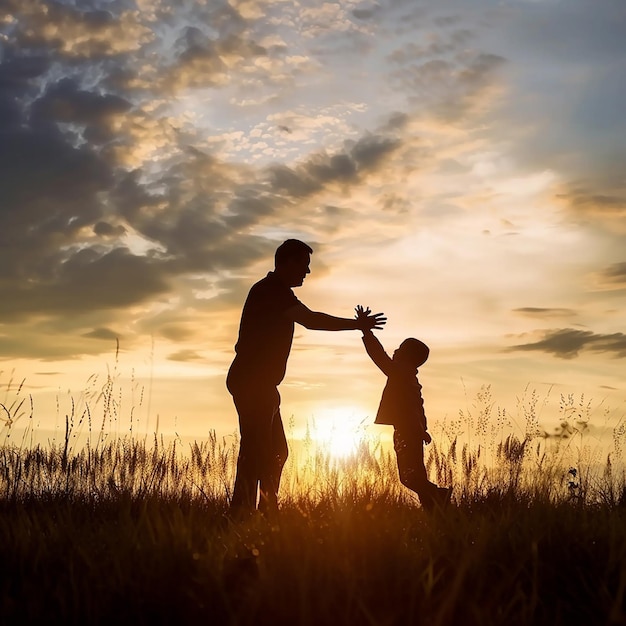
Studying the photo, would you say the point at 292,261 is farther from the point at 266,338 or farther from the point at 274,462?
the point at 274,462

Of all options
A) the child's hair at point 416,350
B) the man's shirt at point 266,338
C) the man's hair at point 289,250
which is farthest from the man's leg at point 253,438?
the child's hair at point 416,350

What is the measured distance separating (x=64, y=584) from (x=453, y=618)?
170 centimetres

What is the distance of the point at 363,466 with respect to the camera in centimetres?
834

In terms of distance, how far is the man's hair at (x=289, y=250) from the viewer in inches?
227

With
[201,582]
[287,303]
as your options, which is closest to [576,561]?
[201,582]

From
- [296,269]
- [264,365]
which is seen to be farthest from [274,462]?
[296,269]

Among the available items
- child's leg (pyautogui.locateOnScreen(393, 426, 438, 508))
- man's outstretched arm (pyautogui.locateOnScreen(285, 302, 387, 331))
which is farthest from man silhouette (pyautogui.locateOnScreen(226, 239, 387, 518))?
child's leg (pyautogui.locateOnScreen(393, 426, 438, 508))

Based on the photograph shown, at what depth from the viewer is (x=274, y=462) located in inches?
222

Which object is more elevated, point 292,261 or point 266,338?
point 292,261

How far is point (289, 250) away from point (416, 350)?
4.82 feet

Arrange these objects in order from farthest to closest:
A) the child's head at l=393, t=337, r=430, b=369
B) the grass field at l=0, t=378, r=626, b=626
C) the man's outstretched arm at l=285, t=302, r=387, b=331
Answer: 1. the child's head at l=393, t=337, r=430, b=369
2. the man's outstretched arm at l=285, t=302, r=387, b=331
3. the grass field at l=0, t=378, r=626, b=626

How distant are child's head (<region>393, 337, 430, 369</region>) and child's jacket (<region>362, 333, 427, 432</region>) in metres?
0.06

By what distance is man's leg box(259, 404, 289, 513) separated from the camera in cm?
558

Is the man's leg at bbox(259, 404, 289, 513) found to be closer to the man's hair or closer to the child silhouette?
the child silhouette
